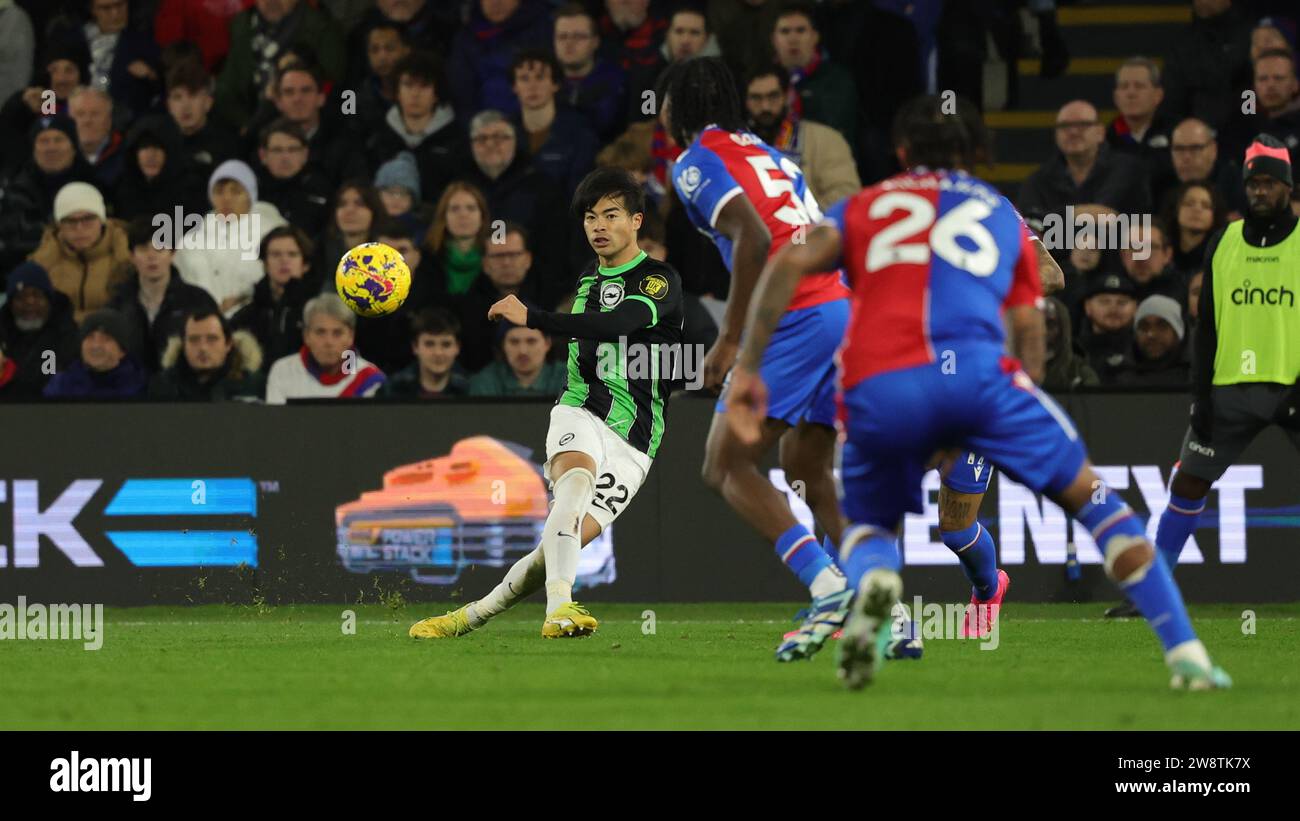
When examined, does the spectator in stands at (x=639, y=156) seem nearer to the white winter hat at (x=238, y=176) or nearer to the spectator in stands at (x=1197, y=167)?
the white winter hat at (x=238, y=176)

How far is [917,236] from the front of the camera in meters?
6.53

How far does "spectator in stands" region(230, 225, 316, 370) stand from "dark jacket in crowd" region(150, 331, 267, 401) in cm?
16

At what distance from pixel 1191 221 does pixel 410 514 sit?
5.51 metres

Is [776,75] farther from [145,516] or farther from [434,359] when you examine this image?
[145,516]

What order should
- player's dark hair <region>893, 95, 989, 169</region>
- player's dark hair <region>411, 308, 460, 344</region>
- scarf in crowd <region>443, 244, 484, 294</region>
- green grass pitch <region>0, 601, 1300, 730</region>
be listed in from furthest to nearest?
scarf in crowd <region>443, 244, 484, 294</region>, player's dark hair <region>411, 308, 460, 344</region>, player's dark hair <region>893, 95, 989, 169</region>, green grass pitch <region>0, 601, 1300, 730</region>

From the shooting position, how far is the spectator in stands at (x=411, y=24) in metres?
16.5

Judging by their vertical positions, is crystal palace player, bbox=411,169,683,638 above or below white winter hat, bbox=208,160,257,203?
below

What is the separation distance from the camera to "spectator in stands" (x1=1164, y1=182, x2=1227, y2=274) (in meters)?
13.9

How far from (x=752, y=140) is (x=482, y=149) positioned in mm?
6641

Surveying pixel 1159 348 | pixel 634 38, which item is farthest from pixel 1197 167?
pixel 634 38

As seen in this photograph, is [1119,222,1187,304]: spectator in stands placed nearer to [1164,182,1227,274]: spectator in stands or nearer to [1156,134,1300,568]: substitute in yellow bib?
[1164,182,1227,274]: spectator in stands

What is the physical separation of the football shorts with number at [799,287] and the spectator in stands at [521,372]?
5170mm

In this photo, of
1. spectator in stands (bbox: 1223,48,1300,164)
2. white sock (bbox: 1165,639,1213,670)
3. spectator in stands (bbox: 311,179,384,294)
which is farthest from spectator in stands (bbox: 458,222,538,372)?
white sock (bbox: 1165,639,1213,670)

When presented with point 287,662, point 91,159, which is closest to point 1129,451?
point 287,662
